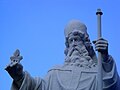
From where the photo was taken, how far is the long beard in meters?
14.8

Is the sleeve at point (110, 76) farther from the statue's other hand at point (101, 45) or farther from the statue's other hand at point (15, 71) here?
the statue's other hand at point (15, 71)

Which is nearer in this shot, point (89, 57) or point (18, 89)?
point (18, 89)

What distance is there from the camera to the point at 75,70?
1453 centimetres

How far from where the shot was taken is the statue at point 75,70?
13.7m

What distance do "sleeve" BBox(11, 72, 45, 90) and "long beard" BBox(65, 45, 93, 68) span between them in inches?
39.9

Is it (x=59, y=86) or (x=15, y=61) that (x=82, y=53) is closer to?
(x=59, y=86)

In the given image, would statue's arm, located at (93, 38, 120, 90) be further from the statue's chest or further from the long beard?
the long beard

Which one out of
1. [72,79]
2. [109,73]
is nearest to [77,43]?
[72,79]

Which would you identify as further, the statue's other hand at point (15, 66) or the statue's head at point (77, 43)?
the statue's head at point (77, 43)

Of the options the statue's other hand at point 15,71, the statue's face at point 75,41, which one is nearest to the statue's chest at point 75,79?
the statue's face at point 75,41

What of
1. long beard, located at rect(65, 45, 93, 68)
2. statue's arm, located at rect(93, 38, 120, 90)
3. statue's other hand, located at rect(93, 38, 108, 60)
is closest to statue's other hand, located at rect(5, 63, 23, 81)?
long beard, located at rect(65, 45, 93, 68)

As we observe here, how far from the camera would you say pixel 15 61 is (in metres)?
13.5

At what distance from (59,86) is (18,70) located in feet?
3.87

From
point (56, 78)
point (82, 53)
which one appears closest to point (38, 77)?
point (56, 78)
